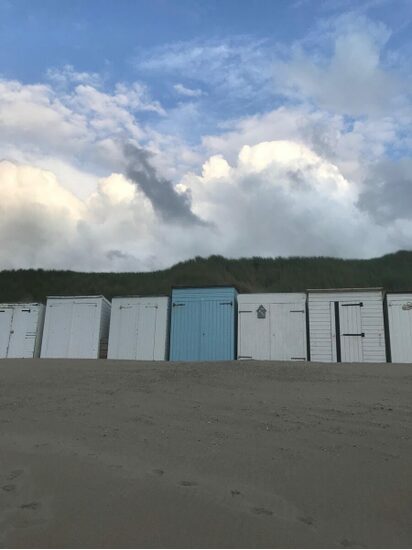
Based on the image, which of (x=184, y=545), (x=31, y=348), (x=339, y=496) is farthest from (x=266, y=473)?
(x=31, y=348)

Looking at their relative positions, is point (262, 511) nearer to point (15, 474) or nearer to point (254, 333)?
point (15, 474)

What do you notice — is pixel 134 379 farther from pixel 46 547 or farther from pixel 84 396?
pixel 46 547

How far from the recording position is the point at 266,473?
536 centimetres

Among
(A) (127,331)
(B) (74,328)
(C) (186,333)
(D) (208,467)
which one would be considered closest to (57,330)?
(B) (74,328)

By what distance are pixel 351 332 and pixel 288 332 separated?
185 centimetres

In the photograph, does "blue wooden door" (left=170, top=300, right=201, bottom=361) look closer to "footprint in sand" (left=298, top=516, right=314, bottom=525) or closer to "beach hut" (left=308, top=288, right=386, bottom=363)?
"beach hut" (left=308, top=288, right=386, bottom=363)

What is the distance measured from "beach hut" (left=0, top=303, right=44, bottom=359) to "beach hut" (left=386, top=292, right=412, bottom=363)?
1139 centimetres

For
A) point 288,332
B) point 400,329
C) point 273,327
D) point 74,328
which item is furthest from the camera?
point 74,328

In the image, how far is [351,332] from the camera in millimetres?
15609

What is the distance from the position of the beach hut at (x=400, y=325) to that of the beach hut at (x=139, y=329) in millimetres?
6843

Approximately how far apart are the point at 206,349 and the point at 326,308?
12.8ft

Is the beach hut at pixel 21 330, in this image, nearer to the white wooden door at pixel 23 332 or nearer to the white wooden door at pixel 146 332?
the white wooden door at pixel 23 332

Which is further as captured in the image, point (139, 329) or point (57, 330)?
point (57, 330)

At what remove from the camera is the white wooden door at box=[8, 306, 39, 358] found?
58.4 ft
